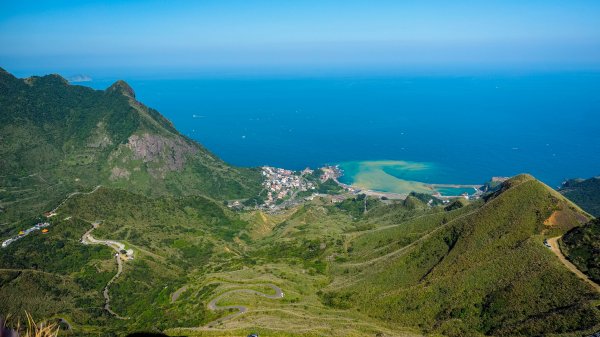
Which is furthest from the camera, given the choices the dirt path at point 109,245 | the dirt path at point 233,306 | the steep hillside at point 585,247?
the dirt path at point 109,245

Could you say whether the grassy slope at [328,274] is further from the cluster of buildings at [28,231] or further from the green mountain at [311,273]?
the cluster of buildings at [28,231]

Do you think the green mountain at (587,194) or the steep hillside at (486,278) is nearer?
the steep hillside at (486,278)

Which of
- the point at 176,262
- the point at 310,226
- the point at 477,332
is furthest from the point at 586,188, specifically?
the point at 176,262

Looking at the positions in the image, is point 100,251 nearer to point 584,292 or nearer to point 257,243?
point 257,243

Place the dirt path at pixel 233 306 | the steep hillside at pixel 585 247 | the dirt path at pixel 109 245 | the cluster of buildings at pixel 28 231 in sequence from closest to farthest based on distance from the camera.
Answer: the steep hillside at pixel 585 247 < the dirt path at pixel 233 306 < the dirt path at pixel 109 245 < the cluster of buildings at pixel 28 231

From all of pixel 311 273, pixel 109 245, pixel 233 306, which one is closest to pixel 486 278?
pixel 311 273

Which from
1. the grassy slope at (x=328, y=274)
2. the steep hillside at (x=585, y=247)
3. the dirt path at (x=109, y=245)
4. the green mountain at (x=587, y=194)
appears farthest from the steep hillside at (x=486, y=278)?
the green mountain at (x=587, y=194)

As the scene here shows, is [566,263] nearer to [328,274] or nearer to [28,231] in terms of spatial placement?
[328,274]
